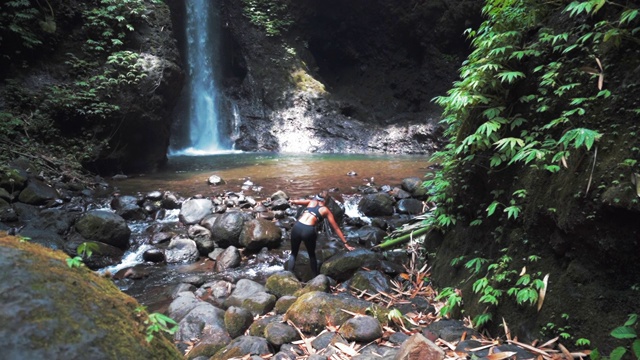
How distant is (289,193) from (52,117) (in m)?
8.14

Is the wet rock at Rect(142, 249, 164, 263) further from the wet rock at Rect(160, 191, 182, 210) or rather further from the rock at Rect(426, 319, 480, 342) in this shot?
the rock at Rect(426, 319, 480, 342)

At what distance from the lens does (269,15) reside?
87.9 ft

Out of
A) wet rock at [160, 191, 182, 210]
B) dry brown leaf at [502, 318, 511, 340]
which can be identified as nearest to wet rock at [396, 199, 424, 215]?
wet rock at [160, 191, 182, 210]

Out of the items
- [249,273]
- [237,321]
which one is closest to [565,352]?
[237,321]

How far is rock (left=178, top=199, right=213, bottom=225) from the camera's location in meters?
8.92

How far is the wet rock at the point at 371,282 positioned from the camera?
5150 millimetres

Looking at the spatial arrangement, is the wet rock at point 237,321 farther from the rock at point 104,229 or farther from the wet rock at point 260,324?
the rock at point 104,229

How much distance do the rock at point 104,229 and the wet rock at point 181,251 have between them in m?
0.98

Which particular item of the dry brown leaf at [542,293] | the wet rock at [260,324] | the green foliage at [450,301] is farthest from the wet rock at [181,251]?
the dry brown leaf at [542,293]

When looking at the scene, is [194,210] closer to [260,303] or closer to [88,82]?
[260,303]

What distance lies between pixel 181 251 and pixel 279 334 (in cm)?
454

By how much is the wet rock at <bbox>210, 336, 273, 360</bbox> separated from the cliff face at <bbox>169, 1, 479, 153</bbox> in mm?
20161

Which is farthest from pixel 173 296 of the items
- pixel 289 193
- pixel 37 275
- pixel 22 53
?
pixel 22 53

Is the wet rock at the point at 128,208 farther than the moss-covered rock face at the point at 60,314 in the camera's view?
Yes
